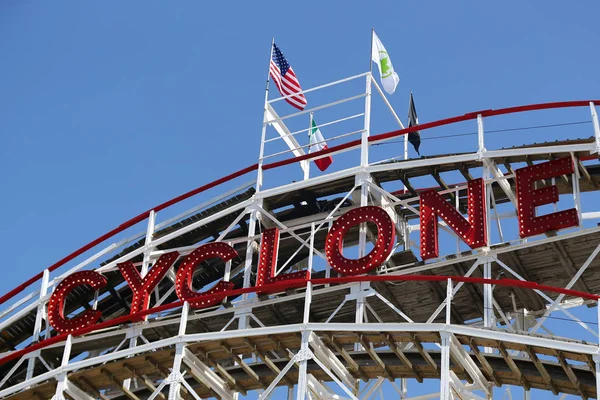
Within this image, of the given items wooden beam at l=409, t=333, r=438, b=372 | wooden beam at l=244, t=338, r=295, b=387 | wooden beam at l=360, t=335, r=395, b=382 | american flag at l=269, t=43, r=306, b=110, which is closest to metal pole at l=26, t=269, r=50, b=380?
wooden beam at l=244, t=338, r=295, b=387

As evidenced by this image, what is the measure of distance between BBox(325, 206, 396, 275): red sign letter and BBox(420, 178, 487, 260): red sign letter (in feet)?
3.02

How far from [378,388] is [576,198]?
6625 millimetres

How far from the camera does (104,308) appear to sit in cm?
3762

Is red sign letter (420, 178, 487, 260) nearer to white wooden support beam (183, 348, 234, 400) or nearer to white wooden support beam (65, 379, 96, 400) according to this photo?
white wooden support beam (183, 348, 234, 400)

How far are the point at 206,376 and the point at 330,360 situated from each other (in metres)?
3.12

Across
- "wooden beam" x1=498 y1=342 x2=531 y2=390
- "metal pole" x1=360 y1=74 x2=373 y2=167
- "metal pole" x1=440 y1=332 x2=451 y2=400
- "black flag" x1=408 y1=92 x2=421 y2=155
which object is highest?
"black flag" x1=408 y1=92 x2=421 y2=155

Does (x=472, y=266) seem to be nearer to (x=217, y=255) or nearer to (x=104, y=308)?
(x=217, y=255)

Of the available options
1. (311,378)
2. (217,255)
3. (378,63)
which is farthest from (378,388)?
(378,63)

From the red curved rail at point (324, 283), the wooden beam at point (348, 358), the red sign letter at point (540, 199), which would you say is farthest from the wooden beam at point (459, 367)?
the red sign letter at point (540, 199)

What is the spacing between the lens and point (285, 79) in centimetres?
3762

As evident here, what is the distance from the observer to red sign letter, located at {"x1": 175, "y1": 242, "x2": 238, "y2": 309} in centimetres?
3134

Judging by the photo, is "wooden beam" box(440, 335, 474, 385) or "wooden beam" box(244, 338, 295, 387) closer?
"wooden beam" box(440, 335, 474, 385)

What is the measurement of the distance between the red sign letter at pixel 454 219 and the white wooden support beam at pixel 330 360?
3482 mm

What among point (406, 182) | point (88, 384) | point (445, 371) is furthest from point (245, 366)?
point (406, 182)
